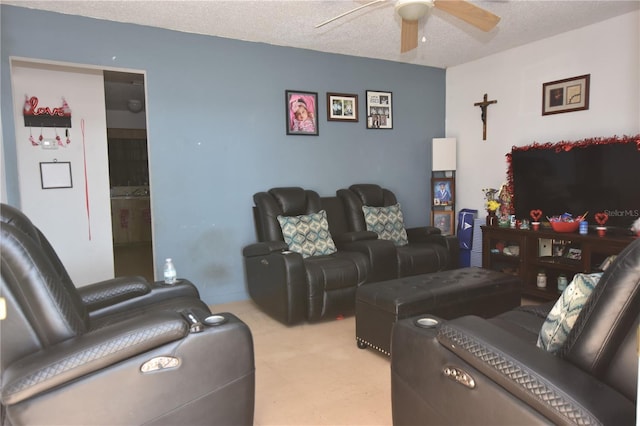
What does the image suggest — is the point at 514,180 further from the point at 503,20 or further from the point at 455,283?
the point at 455,283

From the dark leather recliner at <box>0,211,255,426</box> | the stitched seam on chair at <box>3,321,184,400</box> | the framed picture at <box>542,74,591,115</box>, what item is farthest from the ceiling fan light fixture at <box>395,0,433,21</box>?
the framed picture at <box>542,74,591,115</box>

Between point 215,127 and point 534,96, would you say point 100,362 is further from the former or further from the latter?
point 534,96

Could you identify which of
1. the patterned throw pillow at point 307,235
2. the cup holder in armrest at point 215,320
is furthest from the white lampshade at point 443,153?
the cup holder in armrest at point 215,320

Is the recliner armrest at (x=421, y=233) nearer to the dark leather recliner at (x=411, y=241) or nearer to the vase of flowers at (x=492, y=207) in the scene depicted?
the dark leather recliner at (x=411, y=241)

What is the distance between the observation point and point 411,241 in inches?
172

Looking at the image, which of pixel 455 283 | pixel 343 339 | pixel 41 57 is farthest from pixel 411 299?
pixel 41 57

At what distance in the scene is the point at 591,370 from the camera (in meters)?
1.18

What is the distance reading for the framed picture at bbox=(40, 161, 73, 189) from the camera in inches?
161

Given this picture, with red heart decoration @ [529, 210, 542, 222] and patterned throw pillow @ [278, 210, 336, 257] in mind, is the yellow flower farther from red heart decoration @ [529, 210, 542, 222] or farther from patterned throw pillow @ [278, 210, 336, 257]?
patterned throw pillow @ [278, 210, 336, 257]

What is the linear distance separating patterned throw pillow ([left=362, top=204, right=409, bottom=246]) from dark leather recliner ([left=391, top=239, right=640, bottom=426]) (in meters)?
2.69

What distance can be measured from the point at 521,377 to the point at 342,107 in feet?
12.2

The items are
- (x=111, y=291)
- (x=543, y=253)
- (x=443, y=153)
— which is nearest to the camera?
(x=111, y=291)

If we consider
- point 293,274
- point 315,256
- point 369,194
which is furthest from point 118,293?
point 369,194

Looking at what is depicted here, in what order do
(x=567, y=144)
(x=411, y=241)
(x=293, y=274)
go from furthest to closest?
(x=411, y=241)
(x=567, y=144)
(x=293, y=274)
